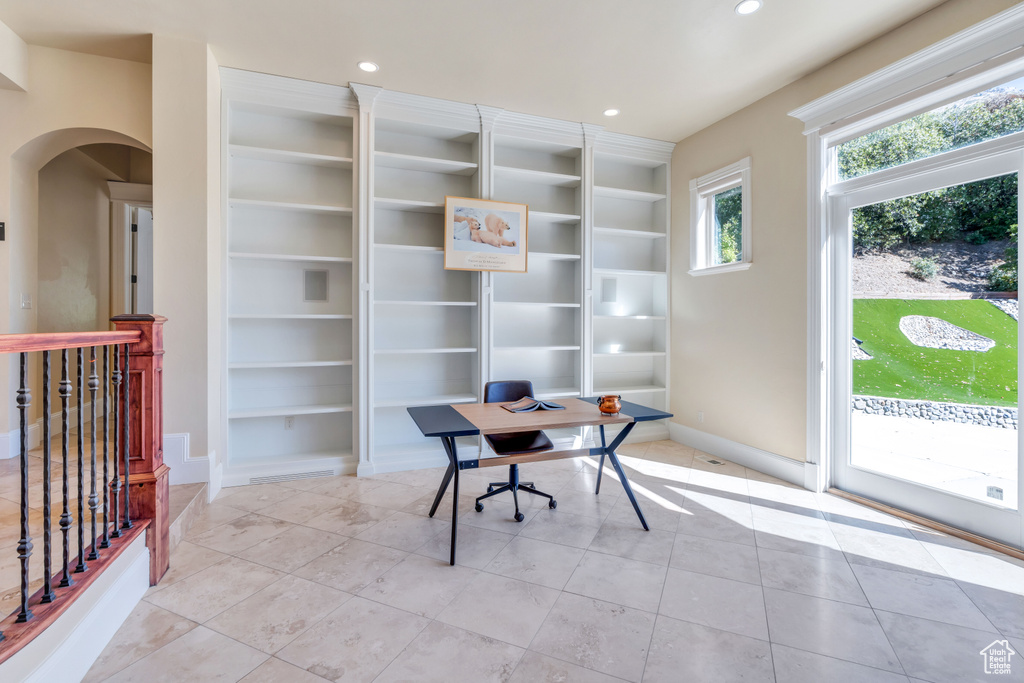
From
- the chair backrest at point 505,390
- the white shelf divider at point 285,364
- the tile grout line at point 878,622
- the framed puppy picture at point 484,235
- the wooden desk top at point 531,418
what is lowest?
the tile grout line at point 878,622

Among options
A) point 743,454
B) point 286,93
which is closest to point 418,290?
point 286,93

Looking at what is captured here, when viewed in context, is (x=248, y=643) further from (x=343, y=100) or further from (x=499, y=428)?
(x=343, y=100)

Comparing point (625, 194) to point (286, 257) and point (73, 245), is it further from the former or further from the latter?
point (73, 245)

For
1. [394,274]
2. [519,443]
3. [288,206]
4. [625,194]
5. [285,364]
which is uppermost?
[625,194]

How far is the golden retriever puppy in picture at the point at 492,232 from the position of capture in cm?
386

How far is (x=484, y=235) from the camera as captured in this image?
3.87 metres

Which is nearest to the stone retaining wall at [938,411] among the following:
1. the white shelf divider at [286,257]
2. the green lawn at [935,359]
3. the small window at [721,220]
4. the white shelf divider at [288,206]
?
the green lawn at [935,359]

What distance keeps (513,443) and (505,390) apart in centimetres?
41

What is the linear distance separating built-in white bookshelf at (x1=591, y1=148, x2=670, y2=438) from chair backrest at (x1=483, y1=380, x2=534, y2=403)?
1478mm

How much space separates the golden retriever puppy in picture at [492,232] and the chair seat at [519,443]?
5.50ft

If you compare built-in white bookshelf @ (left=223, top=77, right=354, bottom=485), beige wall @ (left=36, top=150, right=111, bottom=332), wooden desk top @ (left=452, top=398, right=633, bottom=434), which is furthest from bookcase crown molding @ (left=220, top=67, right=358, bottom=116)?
wooden desk top @ (left=452, top=398, right=633, bottom=434)

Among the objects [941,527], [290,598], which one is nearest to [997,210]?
[941,527]

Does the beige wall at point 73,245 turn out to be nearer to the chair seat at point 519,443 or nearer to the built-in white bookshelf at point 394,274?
the built-in white bookshelf at point 394,274

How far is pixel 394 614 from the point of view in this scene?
1886mm
